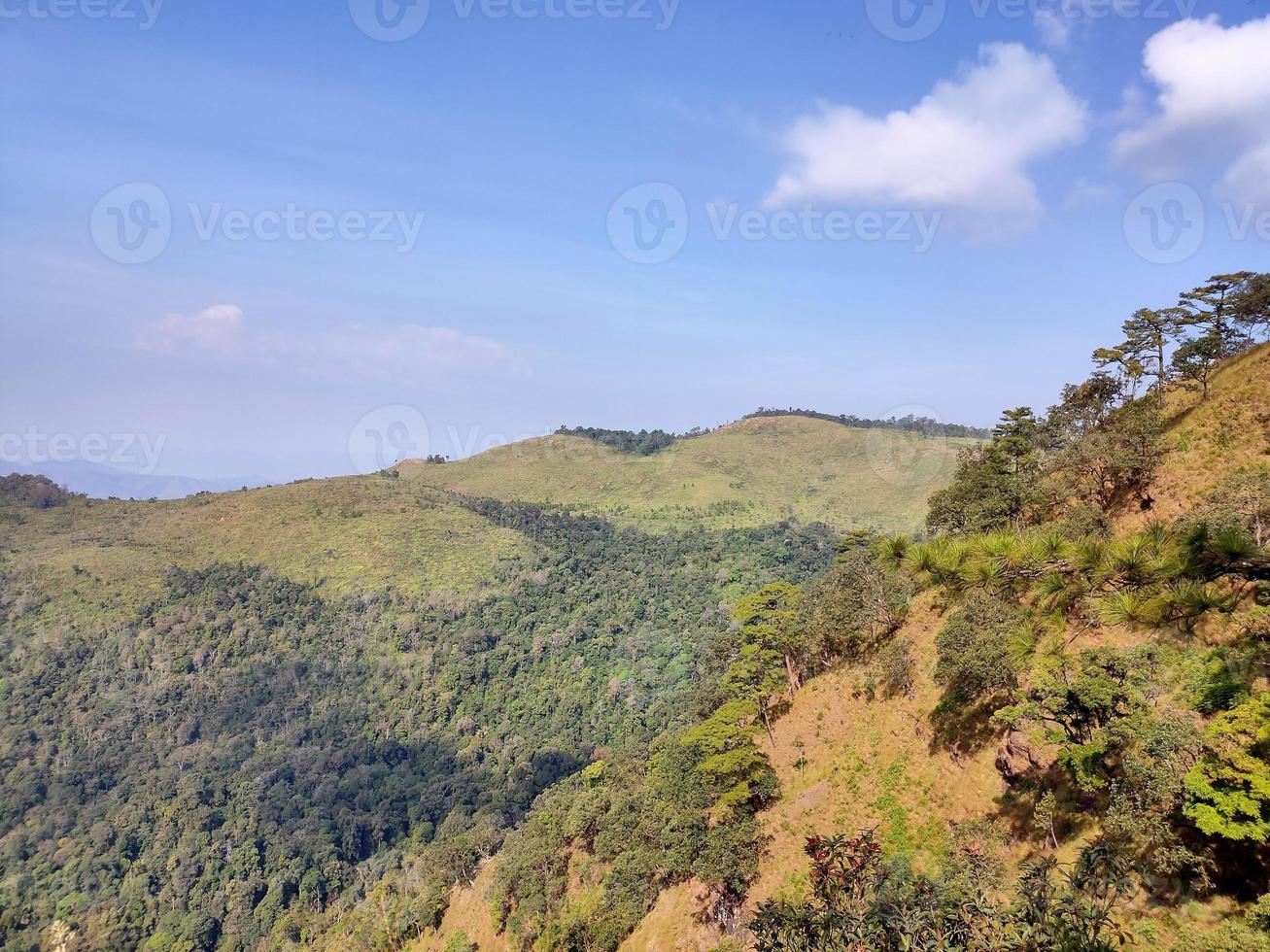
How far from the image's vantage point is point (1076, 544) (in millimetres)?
10297

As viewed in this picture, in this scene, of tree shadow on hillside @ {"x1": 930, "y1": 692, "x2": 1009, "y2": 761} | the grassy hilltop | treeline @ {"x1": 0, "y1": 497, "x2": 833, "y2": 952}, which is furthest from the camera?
the grassy hilltop

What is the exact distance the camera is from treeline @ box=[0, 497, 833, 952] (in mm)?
80438

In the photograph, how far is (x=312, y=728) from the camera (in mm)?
116062

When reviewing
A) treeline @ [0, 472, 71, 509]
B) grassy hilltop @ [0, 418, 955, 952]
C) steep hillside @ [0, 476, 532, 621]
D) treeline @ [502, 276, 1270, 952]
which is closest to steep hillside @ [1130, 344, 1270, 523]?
treeline @ [502, 276, 1270, 952]

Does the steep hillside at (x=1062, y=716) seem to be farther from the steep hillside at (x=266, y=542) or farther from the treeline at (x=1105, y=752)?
Result: the steep hillside at (x=266, y=542)

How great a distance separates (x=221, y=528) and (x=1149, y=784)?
17620 centimetres

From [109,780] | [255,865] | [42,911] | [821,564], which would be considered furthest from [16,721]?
[821,564]

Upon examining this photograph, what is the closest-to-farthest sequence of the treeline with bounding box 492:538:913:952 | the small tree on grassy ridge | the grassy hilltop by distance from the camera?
the small tree on grassy ridge, the treeline with bounding box 492:538:913:952, the grassy hilltop

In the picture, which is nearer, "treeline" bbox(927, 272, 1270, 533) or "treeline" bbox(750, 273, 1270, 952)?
"treeline" bbox(750, 273, 1270, 952)

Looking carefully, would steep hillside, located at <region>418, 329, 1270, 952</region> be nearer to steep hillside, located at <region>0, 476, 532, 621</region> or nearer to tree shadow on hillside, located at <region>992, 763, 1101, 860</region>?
tree shadow on hillside, located at <region>992, 763, 1101, 860</region>

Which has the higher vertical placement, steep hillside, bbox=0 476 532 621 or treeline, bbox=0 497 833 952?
steep hillside, bbox=0 476 532 621

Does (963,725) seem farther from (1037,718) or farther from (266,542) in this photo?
(266,542)

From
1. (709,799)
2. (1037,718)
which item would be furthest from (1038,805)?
(709,799)

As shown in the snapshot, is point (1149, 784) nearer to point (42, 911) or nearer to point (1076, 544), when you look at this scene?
point (1076, 544)
